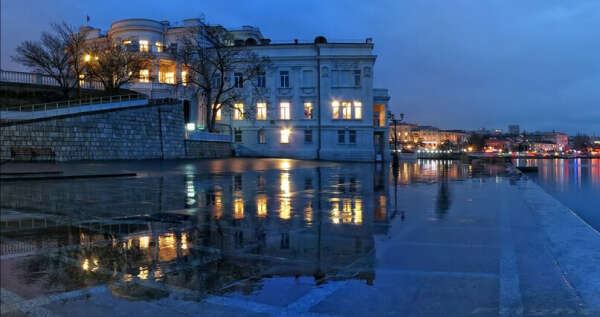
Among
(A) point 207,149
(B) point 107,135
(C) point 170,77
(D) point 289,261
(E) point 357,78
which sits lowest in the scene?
(D) point 289,261

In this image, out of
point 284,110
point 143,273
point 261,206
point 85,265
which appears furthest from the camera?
point 284,110

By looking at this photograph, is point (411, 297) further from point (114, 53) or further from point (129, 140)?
point (114, 53)

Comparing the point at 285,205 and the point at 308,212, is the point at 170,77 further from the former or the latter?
the point at 308,212

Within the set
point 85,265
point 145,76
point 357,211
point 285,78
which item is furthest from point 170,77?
point 85,265

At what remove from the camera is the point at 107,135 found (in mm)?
31641

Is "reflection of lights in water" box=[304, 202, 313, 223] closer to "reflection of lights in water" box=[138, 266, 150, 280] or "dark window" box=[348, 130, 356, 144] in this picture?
"reflection of lights in water" box=[138, 266, 150, 280]

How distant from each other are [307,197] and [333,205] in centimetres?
166

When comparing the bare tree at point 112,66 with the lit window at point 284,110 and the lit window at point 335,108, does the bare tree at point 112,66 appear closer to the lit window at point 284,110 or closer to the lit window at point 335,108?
the lit window at point 284,110

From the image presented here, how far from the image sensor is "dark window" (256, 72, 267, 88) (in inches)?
2010

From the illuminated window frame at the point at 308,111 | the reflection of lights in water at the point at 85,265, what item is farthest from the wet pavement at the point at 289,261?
the illuminated window frame at the point at 308,111

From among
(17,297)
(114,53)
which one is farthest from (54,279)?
(114,53)

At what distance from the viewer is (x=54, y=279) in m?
4.32

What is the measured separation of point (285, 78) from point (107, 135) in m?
24.6

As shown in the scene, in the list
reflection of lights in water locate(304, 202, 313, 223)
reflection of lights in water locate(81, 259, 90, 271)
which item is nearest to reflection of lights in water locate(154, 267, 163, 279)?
reflection of lights in water locate(81, 259, 90, 271)
